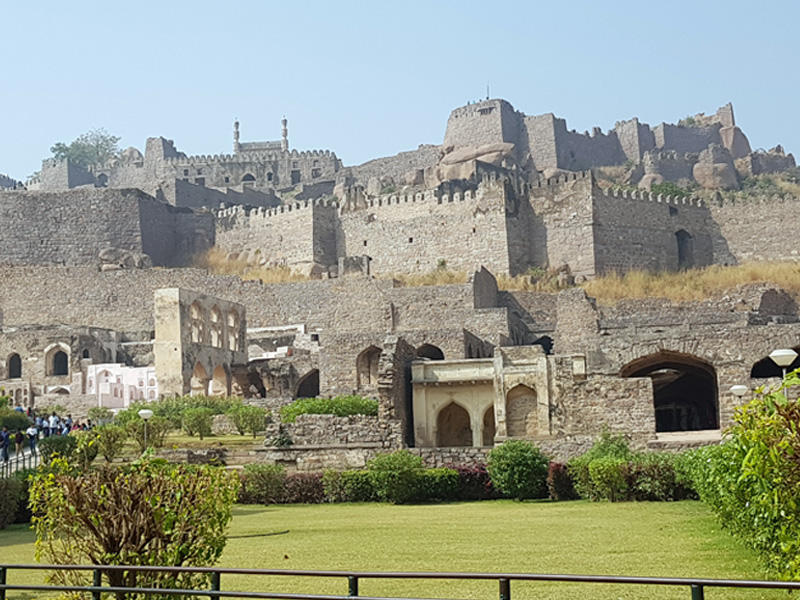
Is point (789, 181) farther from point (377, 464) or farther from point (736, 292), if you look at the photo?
point (377, 464)

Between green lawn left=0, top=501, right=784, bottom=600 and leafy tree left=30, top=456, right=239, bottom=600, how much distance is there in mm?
1661

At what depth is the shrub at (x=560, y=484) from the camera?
66.5 ft

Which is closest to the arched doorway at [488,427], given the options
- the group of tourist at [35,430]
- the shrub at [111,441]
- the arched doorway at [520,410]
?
the arched doorway at [520,410]

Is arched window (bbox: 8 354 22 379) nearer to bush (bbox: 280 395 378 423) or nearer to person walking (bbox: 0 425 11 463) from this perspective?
person walking (bbox: 0 425 11 463)

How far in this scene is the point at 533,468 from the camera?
2025 cm

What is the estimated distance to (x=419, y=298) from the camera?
4125cm

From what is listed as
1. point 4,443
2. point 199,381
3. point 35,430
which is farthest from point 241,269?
point 4,443

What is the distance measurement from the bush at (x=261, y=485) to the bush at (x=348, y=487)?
0.93 metres

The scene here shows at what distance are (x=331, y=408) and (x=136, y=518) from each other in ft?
59.4

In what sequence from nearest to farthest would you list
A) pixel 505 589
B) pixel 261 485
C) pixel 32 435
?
pixel 505 589, pixel 261 485, pixel 32 435

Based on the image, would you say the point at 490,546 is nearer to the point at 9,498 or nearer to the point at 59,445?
the point at 9,498

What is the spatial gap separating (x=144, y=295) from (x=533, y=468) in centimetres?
3373

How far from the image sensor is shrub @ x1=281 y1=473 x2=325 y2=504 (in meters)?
20.7

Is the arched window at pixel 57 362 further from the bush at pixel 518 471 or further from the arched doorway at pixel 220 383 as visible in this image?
the bush at pixel 518 471
